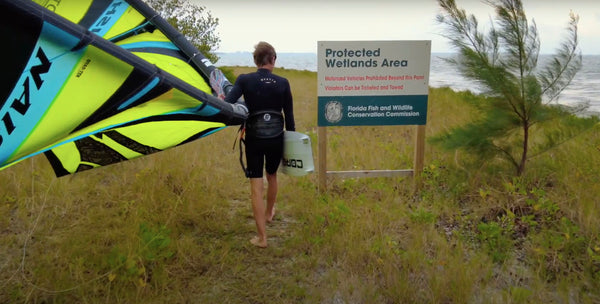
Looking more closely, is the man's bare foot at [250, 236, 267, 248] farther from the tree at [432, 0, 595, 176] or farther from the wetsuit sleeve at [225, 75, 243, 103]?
the tree at [432, 0, 595, 176]

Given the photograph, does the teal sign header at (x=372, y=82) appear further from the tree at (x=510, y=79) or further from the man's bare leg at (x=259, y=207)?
the man's bare leg at (x=259, y=207)

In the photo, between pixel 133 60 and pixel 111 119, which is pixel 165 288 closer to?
pixel 111 119

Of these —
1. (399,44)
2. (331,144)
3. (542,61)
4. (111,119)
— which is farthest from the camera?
(331,144)

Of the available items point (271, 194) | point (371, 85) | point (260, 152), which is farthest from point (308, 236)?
point (371, 85)

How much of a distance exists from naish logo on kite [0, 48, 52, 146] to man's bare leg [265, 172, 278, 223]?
243 centimetres

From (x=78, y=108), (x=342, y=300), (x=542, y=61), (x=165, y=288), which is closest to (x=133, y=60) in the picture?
(x=78, y=108)

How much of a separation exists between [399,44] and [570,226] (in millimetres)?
2665

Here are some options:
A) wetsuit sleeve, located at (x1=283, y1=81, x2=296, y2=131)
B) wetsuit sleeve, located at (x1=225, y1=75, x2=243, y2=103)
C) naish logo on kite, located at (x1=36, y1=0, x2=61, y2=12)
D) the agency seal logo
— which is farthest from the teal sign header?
naish logo on kite, located at (x1=36, y1=0, x2=61, y2=12)

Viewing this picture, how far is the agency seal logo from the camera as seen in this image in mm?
5234

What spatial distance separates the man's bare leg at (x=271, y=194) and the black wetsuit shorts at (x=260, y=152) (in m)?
0.23

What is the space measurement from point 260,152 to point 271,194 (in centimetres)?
69

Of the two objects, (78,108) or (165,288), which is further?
(165,288)

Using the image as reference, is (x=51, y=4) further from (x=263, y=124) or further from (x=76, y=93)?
(x=263, y=124)

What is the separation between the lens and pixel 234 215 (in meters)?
4.89
